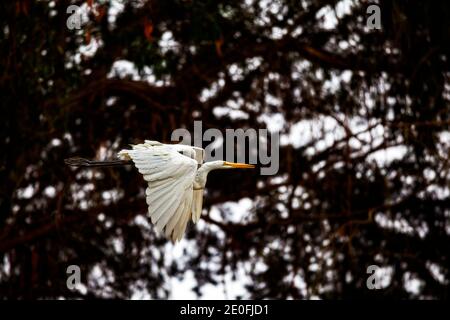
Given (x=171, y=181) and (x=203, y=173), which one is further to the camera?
(x=203, y=173)

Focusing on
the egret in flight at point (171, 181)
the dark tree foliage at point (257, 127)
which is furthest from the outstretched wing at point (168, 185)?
the dark tree foliage at point (257, 127)

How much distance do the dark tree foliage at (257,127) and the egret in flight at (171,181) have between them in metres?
2.94

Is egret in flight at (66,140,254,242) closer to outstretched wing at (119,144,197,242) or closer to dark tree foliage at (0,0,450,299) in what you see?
outstretched wing at (119,144,197,242)

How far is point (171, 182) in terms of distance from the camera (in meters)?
3.79

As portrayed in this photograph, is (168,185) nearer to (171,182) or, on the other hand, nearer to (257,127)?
(171,182)

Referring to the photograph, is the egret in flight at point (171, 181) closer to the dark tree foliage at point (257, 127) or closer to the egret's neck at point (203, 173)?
the egret's neck at point (203, 173)

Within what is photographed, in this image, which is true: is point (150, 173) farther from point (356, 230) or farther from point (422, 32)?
point (422, 32)

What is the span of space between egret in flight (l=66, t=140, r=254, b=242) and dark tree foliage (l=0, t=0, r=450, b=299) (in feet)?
9.66

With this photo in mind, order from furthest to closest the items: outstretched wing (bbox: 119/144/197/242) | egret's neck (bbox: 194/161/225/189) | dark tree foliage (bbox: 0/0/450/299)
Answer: dark tree foliage (bbox: 0/0/450/299) < egret's neck (bbox: 194/161/225/189) < outstretched wing (bbox: 119/144/197/242)

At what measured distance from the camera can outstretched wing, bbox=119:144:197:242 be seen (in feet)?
12.0

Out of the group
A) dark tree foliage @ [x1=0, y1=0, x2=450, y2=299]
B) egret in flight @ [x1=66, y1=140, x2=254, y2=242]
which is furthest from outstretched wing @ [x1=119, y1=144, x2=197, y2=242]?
dark tree foliage @ [x1=0, y1=0, x2=450, y2=299]

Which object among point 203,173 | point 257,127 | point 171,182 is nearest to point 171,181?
point 171,182
